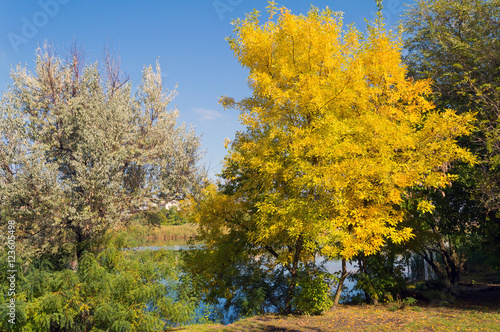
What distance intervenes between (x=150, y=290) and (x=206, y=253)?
553 centimetres

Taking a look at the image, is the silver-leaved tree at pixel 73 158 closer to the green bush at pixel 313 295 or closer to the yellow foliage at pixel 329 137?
the yellow foliage at pixel 329 137

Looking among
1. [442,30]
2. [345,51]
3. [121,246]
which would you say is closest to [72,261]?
[121,246]

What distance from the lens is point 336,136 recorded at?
10.7 metres

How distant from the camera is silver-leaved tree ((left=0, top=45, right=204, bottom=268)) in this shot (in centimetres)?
1295

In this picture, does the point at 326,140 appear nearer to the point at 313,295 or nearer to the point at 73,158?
the point at 313,295

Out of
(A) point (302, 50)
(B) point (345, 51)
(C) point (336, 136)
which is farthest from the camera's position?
(B) point (345, 51)

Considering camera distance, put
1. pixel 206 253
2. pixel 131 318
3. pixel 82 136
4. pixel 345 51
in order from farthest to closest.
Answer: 1. pixel 206 253
2. pixel 82 136
3. pixel 345 51
4. pixel 131 318

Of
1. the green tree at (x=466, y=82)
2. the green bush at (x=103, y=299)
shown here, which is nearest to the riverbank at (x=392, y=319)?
the green bush at (x=103, y=299)

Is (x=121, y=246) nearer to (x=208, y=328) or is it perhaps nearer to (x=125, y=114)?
(x=208, y=328)

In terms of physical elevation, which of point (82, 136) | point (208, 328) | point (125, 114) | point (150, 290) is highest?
point (125, 114)

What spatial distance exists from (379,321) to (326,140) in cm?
647

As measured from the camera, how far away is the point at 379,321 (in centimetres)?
1172

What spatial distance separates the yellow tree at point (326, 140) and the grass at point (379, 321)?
1106 millimetres

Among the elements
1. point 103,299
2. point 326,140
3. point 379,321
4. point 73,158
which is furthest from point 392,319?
point 73,158
